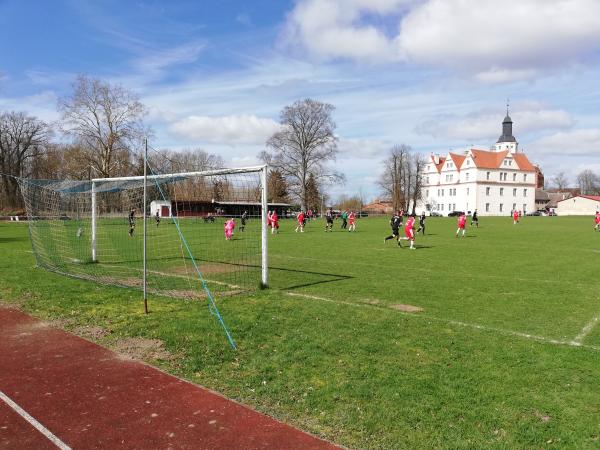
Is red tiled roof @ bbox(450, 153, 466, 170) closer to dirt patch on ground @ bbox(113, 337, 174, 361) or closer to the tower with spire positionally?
the tower with spire

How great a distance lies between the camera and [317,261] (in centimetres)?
1636

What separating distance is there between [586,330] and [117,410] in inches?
284

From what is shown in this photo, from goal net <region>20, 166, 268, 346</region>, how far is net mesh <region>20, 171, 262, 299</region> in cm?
3

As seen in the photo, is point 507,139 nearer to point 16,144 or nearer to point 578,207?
point 578,207

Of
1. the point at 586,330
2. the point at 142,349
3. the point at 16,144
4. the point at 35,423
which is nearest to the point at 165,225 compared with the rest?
the point at 142,349

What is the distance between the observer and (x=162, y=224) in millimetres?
17641

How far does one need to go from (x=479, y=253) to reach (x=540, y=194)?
371 ft

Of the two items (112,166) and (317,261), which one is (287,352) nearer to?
(317,261)

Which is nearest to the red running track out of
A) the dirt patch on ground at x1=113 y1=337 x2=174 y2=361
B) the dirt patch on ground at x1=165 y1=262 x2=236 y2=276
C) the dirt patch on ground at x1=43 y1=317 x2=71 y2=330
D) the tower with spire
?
the dirt patch on ground at x1=113 y1=337 x2=174 y2=361

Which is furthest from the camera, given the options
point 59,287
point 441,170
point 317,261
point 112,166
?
point 441,170

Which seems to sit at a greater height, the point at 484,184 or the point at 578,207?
the point at 484,184

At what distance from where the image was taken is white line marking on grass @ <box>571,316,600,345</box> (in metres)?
6.78

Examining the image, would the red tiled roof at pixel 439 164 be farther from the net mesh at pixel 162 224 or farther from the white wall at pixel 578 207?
the net mesh at pixel 162 224

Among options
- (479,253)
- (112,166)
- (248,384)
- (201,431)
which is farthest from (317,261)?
(112,166)
